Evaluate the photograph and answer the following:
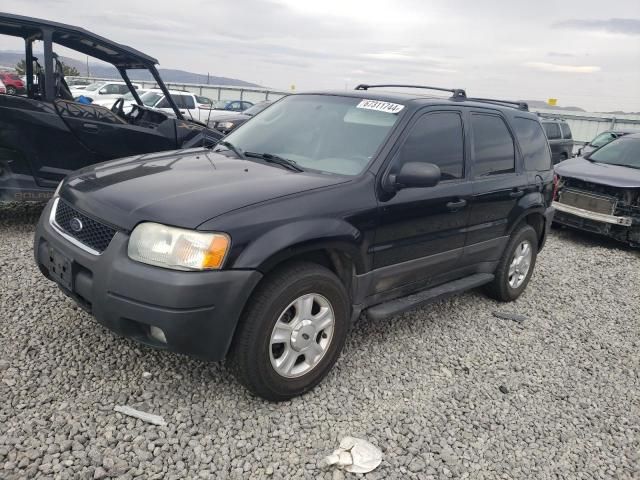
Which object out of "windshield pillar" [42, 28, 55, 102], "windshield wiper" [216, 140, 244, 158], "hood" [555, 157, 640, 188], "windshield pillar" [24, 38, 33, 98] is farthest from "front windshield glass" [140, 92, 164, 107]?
"windshield wiper" [216, 140, 244, 158]

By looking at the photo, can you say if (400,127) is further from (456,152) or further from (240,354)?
(240,354)

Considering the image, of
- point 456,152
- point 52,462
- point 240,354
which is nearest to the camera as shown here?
point 52,462

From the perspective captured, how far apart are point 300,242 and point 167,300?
74 centimetres

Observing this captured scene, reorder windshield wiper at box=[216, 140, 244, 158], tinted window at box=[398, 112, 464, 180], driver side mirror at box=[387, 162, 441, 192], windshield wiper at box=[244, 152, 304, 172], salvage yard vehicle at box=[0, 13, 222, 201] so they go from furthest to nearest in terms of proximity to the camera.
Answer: salvage yard vehicle at box=[0, 13, 222, 201] → windshield wiper at box=[216, 140, 244, 158] → tinted window at box=[398, 112, 464, 180] → windshield wiper at box=[244, 152, 304, 172] → driver side mirror at box=[387, 162, 441, 192]

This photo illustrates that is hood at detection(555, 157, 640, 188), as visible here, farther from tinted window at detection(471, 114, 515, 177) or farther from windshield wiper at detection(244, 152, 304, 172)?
windshield wiper at detection(244, 152, 304, 172)

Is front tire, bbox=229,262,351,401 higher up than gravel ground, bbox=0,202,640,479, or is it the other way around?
front tire, bbox=229,262,351,401

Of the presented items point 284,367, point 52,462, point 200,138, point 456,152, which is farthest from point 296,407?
point 200,138

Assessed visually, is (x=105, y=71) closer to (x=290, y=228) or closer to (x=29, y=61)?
(x=29, y=61)

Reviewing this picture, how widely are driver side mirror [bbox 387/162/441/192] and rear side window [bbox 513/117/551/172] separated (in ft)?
6.20

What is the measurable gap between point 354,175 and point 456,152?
1088 millimetres

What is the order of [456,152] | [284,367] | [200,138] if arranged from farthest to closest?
[200,138] → [456,152] → [284,367]

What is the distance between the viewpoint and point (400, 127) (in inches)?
137

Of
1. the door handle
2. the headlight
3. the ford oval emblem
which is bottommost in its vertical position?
the ford oval emblem

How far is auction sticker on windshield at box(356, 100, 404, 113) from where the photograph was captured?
11.8ft
